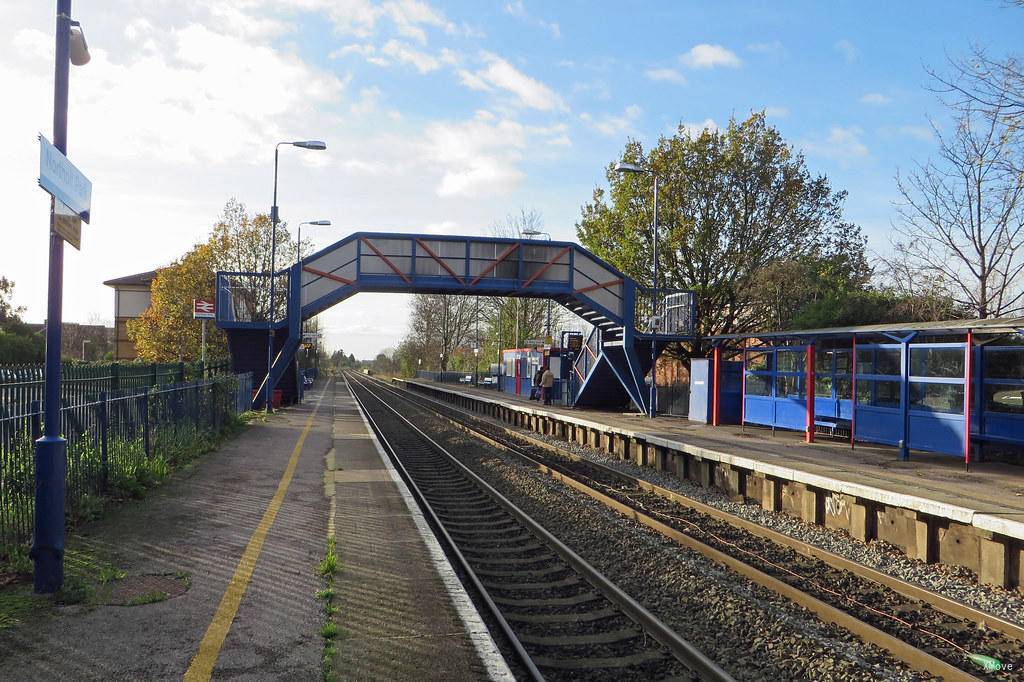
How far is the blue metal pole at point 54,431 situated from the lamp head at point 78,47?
5 centimetres

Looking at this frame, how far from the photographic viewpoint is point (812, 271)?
86.6 ft

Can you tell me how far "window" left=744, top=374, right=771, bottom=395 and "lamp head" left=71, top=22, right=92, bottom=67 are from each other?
50.2 feet

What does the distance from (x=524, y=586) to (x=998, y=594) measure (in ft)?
14.7

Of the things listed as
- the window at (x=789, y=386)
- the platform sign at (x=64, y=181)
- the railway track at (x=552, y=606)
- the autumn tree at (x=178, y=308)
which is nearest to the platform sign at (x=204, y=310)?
the autumn tree at (x=178, y=308)

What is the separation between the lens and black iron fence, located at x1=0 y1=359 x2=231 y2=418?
678cm

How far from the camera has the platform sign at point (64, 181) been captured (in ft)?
16.9

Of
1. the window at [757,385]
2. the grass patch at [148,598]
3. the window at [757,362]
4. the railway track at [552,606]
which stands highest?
the window at [757,362]

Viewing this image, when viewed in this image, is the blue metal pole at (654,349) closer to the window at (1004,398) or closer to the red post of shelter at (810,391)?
the red post of shelter at (810,391)

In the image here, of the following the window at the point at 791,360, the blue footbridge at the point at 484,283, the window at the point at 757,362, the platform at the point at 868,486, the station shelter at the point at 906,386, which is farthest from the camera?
the blue footbridge at the point at 484,283

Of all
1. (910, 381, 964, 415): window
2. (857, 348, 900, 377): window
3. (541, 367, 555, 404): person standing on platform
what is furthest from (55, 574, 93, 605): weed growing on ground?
→ (541, 367, 555, 404): person standing on platform

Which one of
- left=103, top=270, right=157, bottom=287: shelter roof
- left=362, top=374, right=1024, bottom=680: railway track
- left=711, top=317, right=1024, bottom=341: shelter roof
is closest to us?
left=362, top=374, right=1024, bottom=680: railway track

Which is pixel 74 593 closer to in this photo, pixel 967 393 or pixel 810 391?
pixel 967 393

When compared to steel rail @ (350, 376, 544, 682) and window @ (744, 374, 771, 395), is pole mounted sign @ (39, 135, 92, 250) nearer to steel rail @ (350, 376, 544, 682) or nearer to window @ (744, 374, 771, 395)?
steel rail @ (350, 376, 544, 682)

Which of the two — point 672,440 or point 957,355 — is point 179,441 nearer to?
point 672,440
